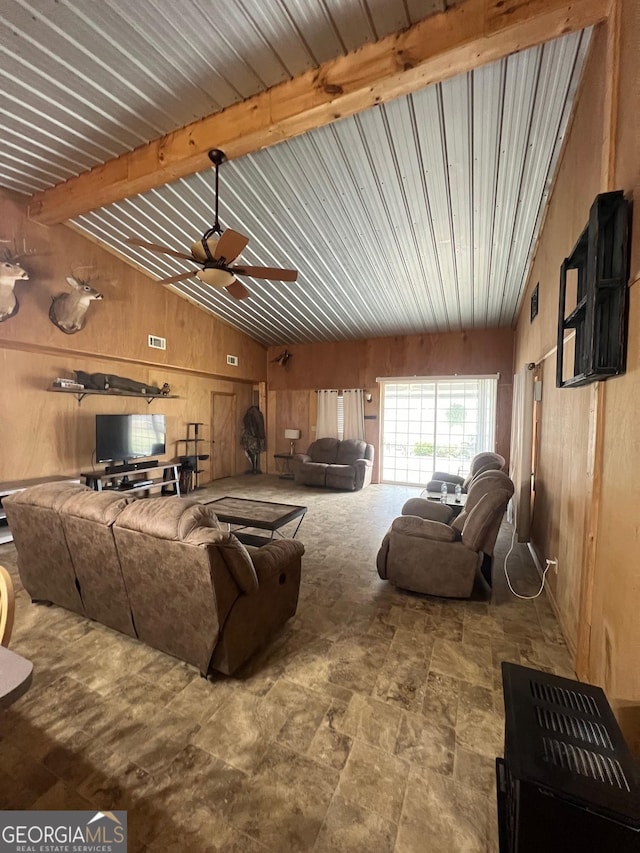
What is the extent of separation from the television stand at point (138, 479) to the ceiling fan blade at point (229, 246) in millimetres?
3120

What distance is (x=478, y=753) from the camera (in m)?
1.51

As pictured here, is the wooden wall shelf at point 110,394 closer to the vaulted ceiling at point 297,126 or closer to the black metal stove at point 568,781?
the vaulted ceiling at point 297,126

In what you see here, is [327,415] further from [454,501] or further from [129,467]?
[454,501]

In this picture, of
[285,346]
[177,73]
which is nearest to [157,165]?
[177,73]

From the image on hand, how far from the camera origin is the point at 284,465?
8.24 metres

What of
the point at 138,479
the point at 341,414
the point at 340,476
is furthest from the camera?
the point at 341,414

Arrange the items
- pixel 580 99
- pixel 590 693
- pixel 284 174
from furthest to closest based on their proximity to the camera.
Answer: pixel 284 174, pixel 580 99, pixel 590 693

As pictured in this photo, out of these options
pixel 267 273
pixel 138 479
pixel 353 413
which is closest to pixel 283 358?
pixel 353 413

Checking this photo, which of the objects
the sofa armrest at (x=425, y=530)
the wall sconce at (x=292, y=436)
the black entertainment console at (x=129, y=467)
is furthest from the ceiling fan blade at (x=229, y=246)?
the wall sconce at (x=292, y=436)

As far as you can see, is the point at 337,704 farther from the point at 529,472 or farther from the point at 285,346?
the point at 285,346

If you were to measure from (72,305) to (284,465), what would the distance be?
16.8 feet

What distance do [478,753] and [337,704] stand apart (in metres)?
0.65

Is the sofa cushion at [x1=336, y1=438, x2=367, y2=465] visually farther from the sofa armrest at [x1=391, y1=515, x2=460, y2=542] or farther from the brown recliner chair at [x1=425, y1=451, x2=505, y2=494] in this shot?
the sofa armrest at [x1=391, y1=515, x2=460, y2=542]

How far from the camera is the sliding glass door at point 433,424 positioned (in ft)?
21.4
